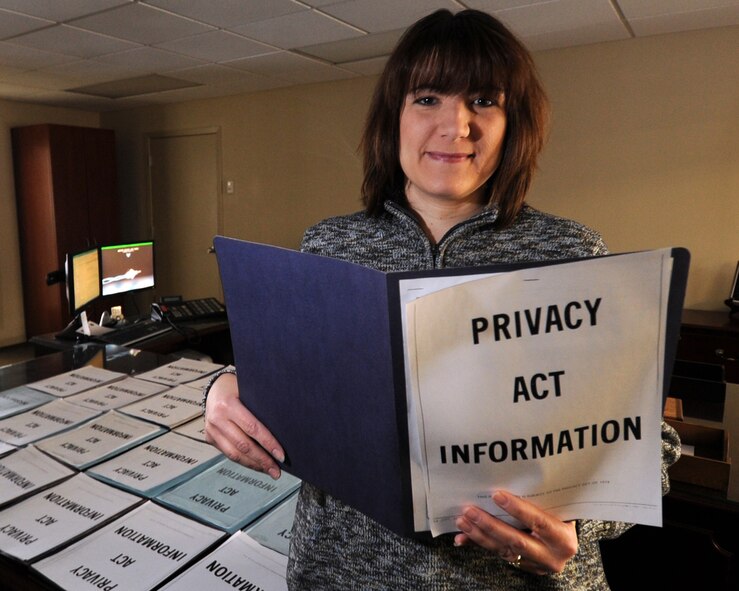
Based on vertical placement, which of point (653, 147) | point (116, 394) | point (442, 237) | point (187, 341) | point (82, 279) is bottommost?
point (187, 341)

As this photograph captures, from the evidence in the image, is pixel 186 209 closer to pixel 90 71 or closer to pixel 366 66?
pixel 90 71

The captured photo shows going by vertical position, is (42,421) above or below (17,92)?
below

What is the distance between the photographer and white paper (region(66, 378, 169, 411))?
1.50 m

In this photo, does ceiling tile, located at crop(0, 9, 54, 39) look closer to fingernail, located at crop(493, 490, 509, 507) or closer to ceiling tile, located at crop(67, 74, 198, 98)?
ceiling tile, located at crop(67, 74, 198, 98)

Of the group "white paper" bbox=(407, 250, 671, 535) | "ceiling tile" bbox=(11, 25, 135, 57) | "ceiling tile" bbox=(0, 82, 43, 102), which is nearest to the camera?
"white paper" bbox=(407, 250, 671, 535)

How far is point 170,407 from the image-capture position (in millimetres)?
1477

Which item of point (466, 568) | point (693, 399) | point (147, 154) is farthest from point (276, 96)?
point (466, 568)

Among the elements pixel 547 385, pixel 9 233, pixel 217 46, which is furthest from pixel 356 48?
pixel 9 233

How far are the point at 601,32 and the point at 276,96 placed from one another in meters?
2.69

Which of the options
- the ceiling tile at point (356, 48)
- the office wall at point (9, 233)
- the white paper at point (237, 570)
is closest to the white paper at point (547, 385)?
the white paper at point (237, 570)

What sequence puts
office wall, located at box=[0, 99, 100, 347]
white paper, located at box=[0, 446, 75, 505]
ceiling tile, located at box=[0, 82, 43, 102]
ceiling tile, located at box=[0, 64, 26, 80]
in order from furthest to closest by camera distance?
office wall, located at box=[0, 99, 100, 347] < ceiling tile, located at box=[0, 82, 43, 102] < ceiling tile, located at box=[0, 64, 26, 80] < white paper, located at box=[0, 446, 75, 505]

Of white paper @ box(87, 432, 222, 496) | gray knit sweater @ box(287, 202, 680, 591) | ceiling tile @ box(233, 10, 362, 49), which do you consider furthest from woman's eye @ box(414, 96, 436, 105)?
ceiling tile @ box(233, 10, 362, 49)

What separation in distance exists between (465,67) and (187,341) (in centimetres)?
253

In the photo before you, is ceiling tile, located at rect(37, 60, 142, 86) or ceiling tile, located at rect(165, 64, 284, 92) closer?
ceiling tile, located at rect(37, 60, 142, 86)
